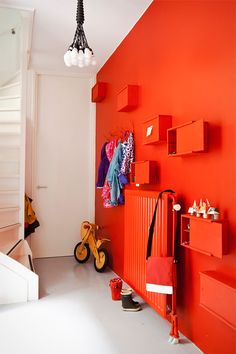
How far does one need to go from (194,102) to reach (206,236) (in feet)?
2.90

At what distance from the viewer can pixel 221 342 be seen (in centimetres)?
176

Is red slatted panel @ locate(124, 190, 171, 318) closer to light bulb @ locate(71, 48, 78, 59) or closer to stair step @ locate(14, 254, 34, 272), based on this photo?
stair step @ locate(14, 254, 34, 272)

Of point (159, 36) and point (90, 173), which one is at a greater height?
point (159, 36)

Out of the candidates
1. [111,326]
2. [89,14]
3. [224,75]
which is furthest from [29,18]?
[111,326]

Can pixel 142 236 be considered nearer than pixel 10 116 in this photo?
Yes

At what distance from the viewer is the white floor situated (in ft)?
6.56

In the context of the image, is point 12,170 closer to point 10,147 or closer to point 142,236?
point 10,147

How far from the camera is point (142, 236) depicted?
2582 millimetres

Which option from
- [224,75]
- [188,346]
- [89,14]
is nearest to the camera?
[224,75]

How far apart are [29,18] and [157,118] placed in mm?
1750

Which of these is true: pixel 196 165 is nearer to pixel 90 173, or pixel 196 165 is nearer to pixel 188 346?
pixel 188 346

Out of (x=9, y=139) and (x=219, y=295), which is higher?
(x=9, y=139)

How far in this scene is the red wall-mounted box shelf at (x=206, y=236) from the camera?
164 cm

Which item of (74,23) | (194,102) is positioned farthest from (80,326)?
(74,23)
